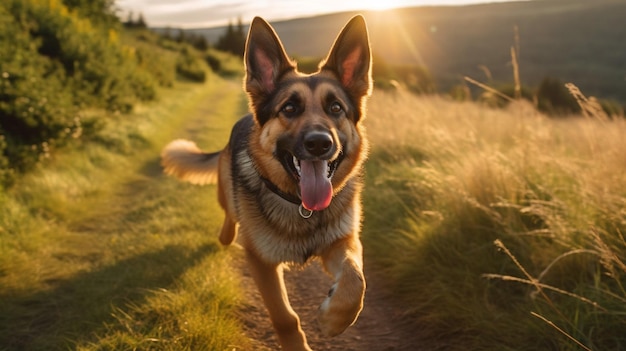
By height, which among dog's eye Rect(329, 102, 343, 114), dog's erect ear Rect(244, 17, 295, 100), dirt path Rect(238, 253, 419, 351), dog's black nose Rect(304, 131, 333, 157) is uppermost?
dog's erect ear Rect(244, 17, 295, 100)

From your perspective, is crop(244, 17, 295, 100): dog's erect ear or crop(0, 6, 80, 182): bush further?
crop(0, 6, 80, 182): bush

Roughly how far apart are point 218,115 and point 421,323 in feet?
41.1

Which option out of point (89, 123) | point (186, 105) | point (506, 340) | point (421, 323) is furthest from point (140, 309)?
point (186, 105)

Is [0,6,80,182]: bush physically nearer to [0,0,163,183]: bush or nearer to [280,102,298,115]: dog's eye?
[0,0,163,183]: bush

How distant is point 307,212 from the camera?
126 inches

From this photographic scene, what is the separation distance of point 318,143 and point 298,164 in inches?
13.6

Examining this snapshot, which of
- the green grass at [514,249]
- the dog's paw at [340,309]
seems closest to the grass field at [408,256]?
the green grass at [514,249]

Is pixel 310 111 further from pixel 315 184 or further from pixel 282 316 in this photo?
pixel 282 316

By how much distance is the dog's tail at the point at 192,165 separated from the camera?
5234 millimetres

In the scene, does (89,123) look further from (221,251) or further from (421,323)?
(421,323)

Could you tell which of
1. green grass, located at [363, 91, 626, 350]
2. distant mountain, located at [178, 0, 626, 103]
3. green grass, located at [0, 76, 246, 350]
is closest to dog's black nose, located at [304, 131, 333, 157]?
green grass, located at [363, 91, 626, 350]

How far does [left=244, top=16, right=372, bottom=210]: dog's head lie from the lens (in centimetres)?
302

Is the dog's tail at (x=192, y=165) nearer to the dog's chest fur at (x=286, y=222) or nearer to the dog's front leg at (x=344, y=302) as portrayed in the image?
the dog's chest fur at (x=286, y=222)

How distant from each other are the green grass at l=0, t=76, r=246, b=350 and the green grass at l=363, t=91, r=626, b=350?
159cm
